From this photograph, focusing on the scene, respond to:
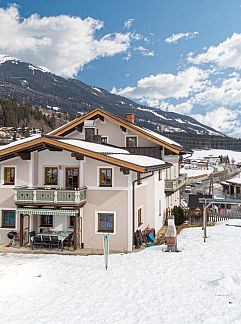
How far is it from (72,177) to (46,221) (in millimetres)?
2937

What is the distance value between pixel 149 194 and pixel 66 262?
839 centimetres

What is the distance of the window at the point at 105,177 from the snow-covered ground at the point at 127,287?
13.1ft

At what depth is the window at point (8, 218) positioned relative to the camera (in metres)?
19.5

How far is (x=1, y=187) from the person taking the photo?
19.6 m

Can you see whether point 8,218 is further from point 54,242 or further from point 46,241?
point 54,242

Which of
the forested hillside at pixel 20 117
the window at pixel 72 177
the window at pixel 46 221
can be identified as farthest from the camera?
the forested hillside at pixel 20 117

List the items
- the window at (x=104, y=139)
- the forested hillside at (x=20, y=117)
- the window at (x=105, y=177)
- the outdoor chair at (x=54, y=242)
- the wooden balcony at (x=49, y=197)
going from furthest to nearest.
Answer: the forested hillside at (x=20, y=117)
the window at (x=104, y=139)
the window at (x=105, y=177)
the outdoor chair at (x=54, y=242)
the wooden balcony at (x=49, y=197)

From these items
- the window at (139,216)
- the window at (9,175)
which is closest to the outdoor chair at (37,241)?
the window at (9,175)

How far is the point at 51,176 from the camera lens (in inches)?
778

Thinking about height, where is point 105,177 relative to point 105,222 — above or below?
above

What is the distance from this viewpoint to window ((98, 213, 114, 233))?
1833 cm

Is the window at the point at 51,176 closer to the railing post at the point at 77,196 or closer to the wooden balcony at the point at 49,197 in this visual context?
the wooden balcony at the point at 49,197

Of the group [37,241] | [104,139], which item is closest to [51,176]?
[37,241]

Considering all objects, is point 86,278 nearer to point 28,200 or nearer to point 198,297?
point 198,297
